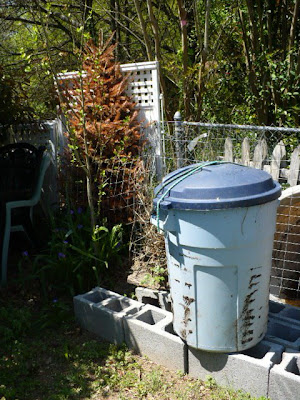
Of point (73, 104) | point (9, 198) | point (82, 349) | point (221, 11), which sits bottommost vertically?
point (82, 349)

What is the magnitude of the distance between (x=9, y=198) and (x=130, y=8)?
757 cm

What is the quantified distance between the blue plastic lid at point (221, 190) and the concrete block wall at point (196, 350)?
1.03 meters

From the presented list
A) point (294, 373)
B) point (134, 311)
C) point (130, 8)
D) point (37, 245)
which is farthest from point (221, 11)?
point (294, 373)

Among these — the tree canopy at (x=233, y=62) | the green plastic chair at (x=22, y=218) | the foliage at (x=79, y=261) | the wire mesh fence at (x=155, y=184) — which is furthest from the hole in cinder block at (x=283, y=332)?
the tree canopy at (x=233, y=62)

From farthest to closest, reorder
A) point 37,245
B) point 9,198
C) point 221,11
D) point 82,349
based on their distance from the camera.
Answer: point 221,11, point 37,245, point 9,198, point 82,349

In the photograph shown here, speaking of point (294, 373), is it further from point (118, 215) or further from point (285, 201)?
point (118, 215)

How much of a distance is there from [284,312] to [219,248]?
1150mm

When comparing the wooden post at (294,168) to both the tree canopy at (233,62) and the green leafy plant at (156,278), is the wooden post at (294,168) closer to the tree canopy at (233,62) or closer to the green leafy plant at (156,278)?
the green leafy plant at (156,278)

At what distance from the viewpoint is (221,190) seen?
2475mm

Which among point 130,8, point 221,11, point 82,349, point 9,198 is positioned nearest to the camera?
point 82,349

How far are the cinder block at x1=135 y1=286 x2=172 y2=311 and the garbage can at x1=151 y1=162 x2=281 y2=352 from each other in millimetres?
759

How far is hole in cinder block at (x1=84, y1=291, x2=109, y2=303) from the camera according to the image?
3.67m

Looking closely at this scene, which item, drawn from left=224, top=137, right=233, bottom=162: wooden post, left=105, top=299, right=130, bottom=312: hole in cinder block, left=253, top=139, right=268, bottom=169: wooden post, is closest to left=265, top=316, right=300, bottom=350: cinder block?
left=105, top=299, right=130, bottom=312: hole in cinder block

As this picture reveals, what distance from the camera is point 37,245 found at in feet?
15.4
